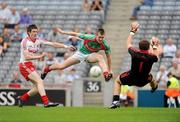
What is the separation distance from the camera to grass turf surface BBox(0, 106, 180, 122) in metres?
17.9

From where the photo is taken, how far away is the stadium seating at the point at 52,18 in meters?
32.7

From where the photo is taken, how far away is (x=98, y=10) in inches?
1342

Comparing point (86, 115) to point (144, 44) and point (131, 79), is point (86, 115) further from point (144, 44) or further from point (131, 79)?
point (144, 44)

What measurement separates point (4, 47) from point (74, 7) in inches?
151

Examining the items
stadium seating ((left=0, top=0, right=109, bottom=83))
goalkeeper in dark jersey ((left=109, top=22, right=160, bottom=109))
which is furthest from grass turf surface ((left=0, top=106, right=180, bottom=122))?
stadium seating ((left=0, top=0, right=109, bottom=83))

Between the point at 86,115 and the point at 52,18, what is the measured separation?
1610 cm

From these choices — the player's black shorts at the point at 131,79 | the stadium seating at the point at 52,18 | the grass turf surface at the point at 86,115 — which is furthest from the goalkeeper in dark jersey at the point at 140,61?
the stadium seating at the point at 52,18

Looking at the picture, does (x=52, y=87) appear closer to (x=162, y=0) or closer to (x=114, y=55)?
(x=114, y=55)

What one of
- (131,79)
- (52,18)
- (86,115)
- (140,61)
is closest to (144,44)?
(140,61)

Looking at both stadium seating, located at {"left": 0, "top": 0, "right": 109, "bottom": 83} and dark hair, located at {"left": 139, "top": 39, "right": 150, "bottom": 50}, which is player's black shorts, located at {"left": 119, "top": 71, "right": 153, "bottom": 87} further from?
stadium seating, located at {"left": 0, "top": 0, "right": 109, "bottom": 83}

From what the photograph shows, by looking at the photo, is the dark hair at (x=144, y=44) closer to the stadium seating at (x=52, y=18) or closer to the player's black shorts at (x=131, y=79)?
the player's black shorts at (x=131, y=79)

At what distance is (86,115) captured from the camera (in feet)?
62.7

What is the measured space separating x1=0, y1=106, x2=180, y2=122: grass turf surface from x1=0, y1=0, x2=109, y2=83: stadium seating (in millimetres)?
10918

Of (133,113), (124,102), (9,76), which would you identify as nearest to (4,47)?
(9,76)
